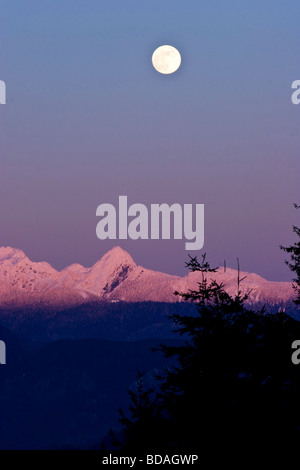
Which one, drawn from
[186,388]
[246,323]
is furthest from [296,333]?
[186,388]

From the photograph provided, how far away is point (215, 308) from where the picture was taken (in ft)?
106

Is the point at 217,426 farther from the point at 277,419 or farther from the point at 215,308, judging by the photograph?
the point at 215,308

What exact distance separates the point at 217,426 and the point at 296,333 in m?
4.09
